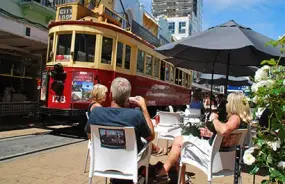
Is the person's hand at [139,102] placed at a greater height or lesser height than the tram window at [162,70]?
lesser

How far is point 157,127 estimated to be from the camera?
684 cm

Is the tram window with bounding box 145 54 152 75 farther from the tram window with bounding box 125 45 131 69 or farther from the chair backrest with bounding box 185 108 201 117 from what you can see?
the chair backrest with bounding box 185 108 201 117

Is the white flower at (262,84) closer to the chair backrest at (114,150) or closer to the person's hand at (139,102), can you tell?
the chair backrest at (114,150)

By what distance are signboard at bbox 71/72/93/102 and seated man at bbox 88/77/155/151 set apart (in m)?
5.22

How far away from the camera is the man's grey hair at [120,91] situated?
359 centimetres

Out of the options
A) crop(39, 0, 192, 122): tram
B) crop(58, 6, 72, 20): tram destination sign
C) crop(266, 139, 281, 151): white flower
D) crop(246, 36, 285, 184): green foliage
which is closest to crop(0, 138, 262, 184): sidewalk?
crop(39, 0, 192, 122): tram

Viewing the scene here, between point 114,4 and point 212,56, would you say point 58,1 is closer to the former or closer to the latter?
point 114,4

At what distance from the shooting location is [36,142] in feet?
26.3

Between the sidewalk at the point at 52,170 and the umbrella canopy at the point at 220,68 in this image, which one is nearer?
the sidewalk at the point at 52,170

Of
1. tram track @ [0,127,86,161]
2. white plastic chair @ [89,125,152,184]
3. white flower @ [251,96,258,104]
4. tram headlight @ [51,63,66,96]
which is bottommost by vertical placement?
tram track @ [0,127,86,161]

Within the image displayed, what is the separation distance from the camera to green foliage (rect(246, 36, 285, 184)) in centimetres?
238

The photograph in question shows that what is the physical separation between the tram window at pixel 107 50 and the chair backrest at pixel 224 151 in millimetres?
5943

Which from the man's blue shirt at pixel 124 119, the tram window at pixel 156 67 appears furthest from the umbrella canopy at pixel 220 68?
the man's blue shirt at pixel 124 119

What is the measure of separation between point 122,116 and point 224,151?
128 centimetres
